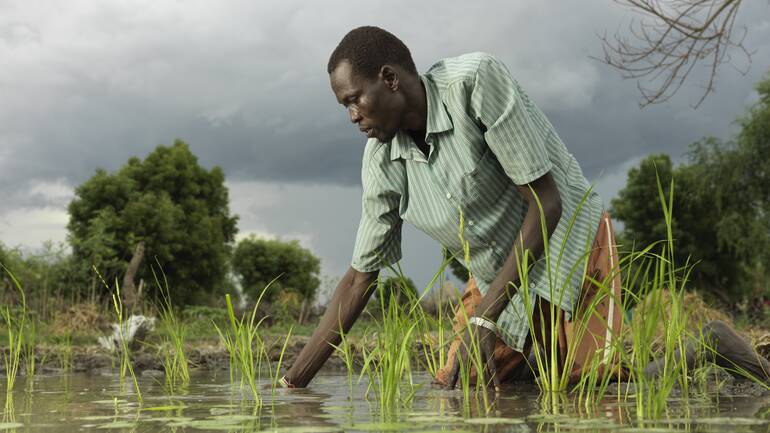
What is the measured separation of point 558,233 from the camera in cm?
323

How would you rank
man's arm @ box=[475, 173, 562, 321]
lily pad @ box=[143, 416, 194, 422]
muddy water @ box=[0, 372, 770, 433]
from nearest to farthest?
muddy water @ box=[0, 372, 770, 433] → lily pad @ box=[143, 416, 194, 422] → man's arm @ box=[475, 173, 562, 321]

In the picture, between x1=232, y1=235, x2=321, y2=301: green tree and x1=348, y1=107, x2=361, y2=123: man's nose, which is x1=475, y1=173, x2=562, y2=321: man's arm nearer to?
x1=348, y1=107, x2=361, y2=123: man's nose

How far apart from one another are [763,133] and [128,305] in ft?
60.7

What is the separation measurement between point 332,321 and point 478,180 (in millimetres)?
975

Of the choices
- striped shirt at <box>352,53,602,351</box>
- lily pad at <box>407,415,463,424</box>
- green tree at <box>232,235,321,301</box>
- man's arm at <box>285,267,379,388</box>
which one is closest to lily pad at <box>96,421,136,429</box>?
lily pad at <box>407,415,463,424</box>

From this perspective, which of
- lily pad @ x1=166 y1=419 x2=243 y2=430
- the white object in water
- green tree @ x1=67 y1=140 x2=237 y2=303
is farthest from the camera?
green tree @ x1=67 y1=140 x2=237 y2=303

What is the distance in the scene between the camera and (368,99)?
2836 mm

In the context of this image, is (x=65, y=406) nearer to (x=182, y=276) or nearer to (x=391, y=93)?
(x=391, y=93)

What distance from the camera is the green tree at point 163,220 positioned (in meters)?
21.2

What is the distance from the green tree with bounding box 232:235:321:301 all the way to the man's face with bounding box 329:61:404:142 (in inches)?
1198

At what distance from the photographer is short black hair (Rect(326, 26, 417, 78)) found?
2.81m

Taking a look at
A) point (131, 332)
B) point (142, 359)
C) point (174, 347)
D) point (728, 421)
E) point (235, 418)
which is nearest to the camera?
point (728, 421)

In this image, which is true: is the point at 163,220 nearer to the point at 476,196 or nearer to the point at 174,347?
the point at 174,347

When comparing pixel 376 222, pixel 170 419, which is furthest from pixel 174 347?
pixel 170 419
